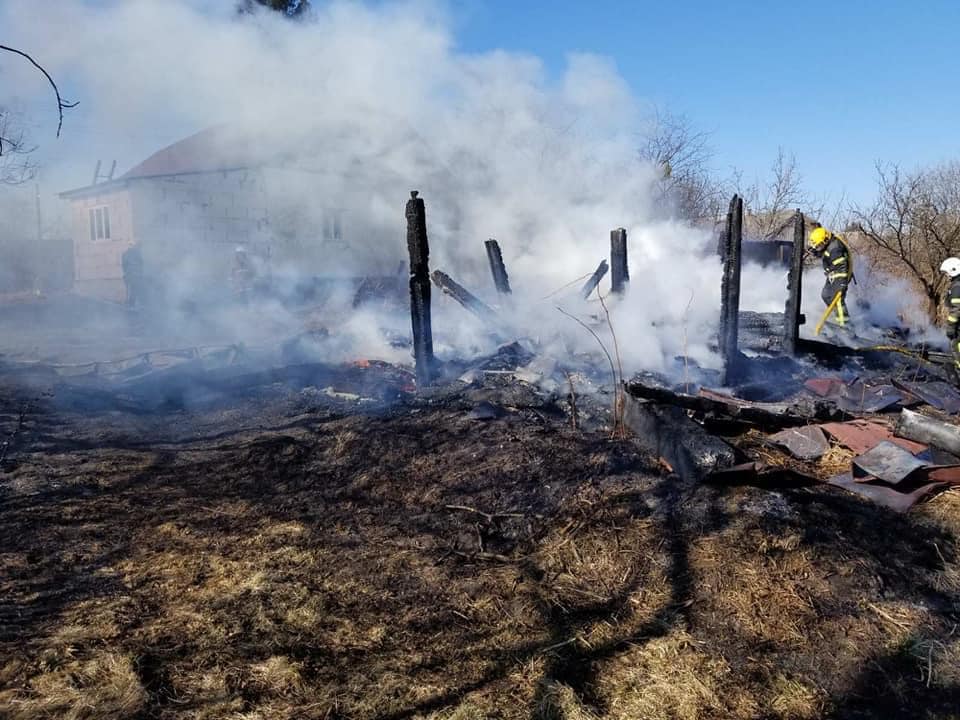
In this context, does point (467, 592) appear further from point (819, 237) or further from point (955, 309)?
point (819, 237)

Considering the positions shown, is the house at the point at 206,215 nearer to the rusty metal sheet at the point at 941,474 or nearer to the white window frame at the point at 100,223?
the white window frame at the point at 100,223

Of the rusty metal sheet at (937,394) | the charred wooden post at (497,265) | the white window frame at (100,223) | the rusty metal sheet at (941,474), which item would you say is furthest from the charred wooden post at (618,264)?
the white window frame at (100,223)

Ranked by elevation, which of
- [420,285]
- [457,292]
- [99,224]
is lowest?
[457,292]

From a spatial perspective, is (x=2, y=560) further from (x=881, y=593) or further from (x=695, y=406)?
(x=695, y=406)

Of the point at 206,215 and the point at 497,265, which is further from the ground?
the point at 206,215

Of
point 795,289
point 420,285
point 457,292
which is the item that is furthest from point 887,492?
point 457,292

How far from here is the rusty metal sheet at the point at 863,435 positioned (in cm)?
535

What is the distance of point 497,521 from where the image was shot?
14.1ft

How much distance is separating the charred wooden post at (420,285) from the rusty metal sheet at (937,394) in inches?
229

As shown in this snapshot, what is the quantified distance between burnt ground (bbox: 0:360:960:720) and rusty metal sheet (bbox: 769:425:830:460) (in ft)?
3.20

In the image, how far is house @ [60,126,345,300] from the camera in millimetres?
22547

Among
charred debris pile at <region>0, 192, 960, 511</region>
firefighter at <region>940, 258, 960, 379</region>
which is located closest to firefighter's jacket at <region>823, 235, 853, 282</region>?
charred debris pile at <region>0, 192, 960, 511</region>

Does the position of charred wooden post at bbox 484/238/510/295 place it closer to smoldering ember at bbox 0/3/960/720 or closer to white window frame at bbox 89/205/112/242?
smoldering ember at bbox 0/3/960/720

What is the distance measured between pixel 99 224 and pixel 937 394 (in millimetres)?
27337
